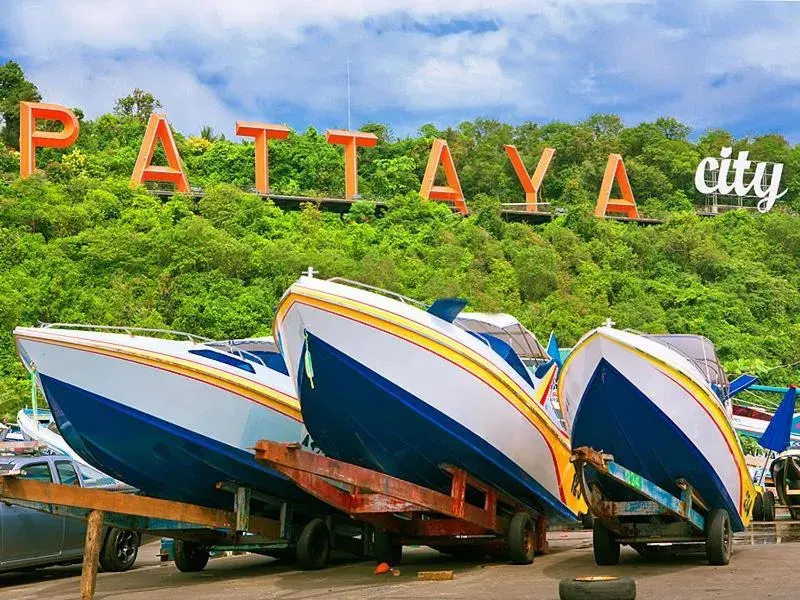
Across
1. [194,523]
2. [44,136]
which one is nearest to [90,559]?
[194,523]

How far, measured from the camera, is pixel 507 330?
17.0 meters

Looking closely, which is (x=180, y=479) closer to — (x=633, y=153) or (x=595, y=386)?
(x=595, y=386)

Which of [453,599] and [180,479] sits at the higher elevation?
[180,479]

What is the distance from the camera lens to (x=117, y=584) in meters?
12.8

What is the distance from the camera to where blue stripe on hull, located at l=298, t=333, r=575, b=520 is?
37.9 feet

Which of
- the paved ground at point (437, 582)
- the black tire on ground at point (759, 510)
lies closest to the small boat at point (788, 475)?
the black tire on ground at point (759, 510)

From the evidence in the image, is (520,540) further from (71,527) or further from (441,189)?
(441,189)

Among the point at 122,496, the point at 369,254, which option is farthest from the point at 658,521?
the point at 369,254

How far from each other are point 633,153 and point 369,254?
37.1 m

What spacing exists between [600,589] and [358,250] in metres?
47.2

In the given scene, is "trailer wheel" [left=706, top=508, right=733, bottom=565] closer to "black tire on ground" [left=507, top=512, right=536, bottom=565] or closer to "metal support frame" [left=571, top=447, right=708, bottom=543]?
"metal support frame" [left=571, top=447, right=708, bottom=543]

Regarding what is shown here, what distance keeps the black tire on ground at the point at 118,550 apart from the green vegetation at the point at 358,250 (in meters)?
24.6

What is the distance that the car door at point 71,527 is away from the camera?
13805 mm

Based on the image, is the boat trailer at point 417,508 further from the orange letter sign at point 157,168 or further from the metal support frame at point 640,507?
the orange letter sign at point 157,168
